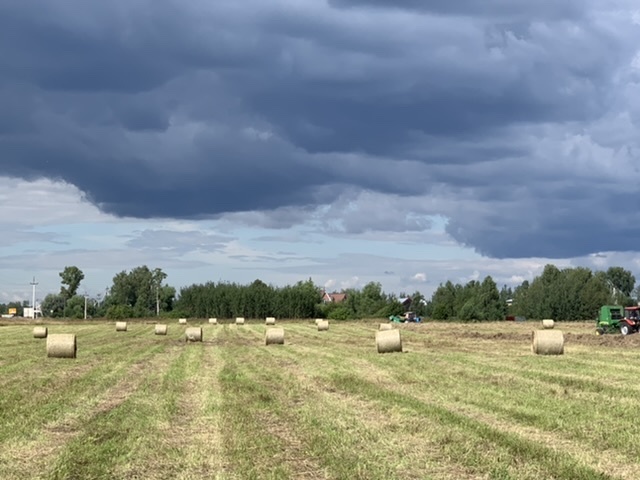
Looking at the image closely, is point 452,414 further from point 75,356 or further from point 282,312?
point 282,312

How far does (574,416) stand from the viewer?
42.2 ft

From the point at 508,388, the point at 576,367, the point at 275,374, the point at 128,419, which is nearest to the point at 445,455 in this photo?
the point at 128,419

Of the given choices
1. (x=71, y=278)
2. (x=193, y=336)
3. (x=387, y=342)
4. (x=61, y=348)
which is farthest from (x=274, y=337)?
(x=71, y=278)

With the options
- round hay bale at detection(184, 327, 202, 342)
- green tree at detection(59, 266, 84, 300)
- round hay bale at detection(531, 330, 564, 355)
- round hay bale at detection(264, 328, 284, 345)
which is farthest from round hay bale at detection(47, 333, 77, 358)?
green tree at detection(59, 266, 84, 300)

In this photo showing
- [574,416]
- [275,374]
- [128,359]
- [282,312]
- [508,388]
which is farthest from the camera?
[282,312]

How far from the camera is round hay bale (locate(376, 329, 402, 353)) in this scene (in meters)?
30.2

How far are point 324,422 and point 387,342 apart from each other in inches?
712

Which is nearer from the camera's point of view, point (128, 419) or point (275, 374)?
point (128, 419)

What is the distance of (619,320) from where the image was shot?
49531 millimetres

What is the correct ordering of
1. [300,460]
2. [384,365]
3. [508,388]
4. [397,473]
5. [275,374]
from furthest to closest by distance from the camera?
[384,365]
[275,374]
[508,388]
[300,460]
[397,473]

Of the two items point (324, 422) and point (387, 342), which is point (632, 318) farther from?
point (324, 422)

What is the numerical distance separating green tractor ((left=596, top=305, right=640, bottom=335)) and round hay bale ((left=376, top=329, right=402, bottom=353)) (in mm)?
22395

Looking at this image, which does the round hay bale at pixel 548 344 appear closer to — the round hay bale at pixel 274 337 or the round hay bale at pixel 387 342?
the round hay bale at pixel 387 342

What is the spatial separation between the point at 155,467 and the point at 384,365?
15.0 m
